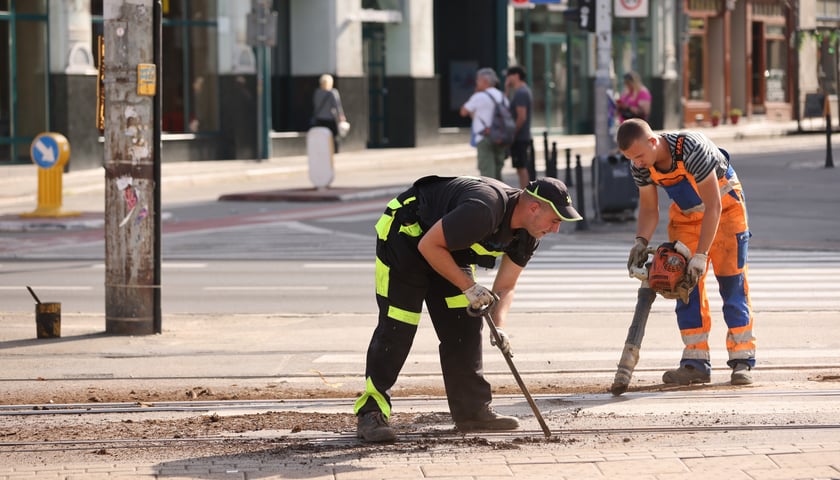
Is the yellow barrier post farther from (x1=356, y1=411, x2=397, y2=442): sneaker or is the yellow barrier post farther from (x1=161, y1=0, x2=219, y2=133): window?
(x1=356, y1=411, x2=397, y2=442): sneaker

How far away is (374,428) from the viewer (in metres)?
7.37

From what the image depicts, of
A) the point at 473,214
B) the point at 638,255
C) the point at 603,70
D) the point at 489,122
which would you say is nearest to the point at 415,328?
the point at 473,214

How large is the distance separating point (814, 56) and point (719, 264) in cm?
4783

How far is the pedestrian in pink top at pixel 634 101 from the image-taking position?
899 inches

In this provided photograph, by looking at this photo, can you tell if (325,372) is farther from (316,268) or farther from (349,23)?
(349,23)

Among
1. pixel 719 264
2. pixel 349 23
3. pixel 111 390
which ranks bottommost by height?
pixel 111 390

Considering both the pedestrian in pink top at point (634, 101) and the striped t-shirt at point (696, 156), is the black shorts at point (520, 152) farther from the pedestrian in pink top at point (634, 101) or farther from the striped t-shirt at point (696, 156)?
the striped t-shirt at point (696, 156)

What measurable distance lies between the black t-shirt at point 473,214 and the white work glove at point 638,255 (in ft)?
5.83

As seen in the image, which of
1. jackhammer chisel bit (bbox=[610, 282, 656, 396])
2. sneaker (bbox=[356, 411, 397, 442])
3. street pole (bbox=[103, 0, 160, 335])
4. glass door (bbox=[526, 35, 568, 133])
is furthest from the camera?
glass door (bbox=[526, 35, 568, 133])

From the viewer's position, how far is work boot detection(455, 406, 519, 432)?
303 inches

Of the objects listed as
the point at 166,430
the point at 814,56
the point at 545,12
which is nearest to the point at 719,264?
the point at 166,430

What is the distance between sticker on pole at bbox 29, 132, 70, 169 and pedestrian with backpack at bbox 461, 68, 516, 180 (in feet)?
17.2

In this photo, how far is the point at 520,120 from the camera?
21156mm

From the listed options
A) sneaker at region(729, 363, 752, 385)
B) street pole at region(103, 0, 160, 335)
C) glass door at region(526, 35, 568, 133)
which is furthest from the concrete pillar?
sneaker at region(729, 363, 752, 385)
